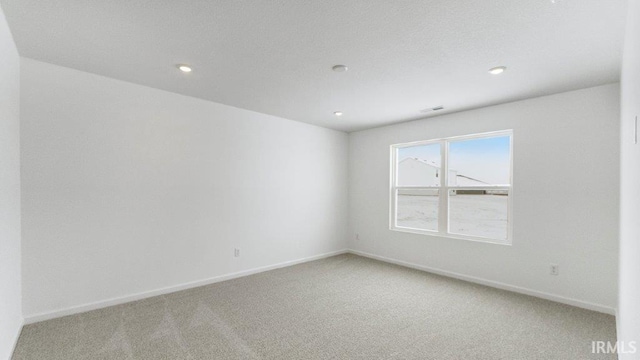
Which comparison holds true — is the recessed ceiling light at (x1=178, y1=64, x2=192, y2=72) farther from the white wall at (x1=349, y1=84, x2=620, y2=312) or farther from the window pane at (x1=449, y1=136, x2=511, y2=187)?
the window pane at (x1=449, y1=136, x2=511, y2=187)

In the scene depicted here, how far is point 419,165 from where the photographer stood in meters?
4.79

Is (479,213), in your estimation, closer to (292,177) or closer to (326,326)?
(326,326)

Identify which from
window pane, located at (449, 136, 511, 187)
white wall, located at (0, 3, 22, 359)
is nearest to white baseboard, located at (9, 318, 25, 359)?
white wall, located at (0, 3, 22, 359)

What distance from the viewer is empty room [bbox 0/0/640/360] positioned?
2.01m

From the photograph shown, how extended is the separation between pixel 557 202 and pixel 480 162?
1.05 metres

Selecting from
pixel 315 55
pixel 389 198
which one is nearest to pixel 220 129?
pixel 315 55

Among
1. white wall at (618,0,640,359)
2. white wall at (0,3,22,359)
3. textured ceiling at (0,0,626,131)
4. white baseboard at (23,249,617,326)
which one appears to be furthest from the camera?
white baseboard at (23,249,617,326)

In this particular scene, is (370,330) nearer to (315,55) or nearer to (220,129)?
(315,55)

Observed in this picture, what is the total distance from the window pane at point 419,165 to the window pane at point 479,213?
43 centimetres

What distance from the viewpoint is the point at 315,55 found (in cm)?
245

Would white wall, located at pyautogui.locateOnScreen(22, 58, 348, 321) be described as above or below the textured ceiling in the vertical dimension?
below

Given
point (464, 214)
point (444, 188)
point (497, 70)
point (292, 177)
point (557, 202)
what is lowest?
point (464, 214)

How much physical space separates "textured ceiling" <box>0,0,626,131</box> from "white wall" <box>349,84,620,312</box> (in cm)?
33

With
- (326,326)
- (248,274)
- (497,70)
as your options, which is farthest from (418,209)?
(248,274)
